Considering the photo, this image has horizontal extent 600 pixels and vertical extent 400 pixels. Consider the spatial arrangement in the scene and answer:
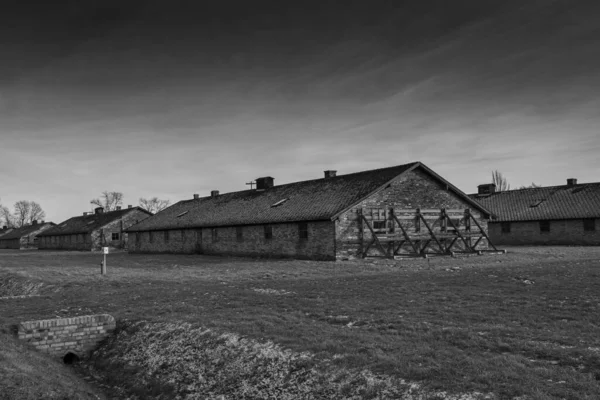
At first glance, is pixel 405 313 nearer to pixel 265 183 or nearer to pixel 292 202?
pixel 292 202

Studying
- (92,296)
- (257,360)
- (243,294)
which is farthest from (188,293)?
(257,360)

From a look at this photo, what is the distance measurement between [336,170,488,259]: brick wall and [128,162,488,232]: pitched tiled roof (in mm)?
417

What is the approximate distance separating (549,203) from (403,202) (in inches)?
758

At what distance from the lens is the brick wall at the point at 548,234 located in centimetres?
3681

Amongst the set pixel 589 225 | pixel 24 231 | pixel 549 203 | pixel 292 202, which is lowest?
pixel 589 225

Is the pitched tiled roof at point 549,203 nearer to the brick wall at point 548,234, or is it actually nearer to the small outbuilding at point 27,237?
the brick wall at point 548,234

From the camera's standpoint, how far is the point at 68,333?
10.8m

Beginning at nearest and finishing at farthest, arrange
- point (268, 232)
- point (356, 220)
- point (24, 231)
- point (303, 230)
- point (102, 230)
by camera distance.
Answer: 1. point (356, 220)
2. point (303, 230)
3. point (268, 232)
4. point (102, 230)
5. point (24, 231)

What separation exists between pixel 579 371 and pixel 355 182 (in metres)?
23.8

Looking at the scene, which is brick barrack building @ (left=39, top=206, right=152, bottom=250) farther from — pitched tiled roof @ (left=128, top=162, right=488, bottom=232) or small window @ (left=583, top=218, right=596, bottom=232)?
small window @ (left=583, top=218, right=596, bottom=232)

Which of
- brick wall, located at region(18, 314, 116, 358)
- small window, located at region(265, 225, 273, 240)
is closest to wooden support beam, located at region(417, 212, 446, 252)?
small window, located at region(265, 225, 273, 240)

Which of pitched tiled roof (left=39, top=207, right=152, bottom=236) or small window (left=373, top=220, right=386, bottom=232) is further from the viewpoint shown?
pitched tiled roof (left=39, top=207, right=152, bottom=236)

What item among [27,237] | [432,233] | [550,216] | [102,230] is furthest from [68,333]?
[27,237]

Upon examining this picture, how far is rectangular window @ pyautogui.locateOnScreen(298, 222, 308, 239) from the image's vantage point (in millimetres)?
27178
